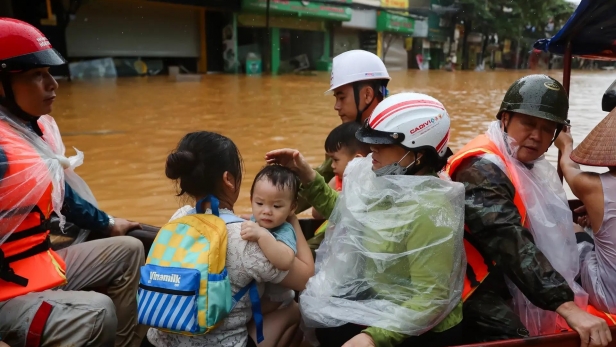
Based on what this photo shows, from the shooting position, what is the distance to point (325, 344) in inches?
80.8

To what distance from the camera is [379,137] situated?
2.00 metres

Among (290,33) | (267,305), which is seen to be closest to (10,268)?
(267,305)

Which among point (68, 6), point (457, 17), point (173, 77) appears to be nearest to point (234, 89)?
point (173, 77)

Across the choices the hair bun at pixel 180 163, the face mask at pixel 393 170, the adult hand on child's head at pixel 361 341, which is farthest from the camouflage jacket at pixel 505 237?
the hair bun at pixel 180 163

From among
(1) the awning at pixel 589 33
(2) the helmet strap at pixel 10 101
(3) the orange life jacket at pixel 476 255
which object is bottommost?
(3) the orange life jacket at pixel 476 255

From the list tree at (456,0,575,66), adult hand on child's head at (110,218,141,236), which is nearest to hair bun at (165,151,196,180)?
adult hand on child's head at (110,218,141,236)

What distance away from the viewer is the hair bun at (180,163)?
191cm

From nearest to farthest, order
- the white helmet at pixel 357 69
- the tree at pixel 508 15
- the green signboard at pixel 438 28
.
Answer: the white helmet at pixel 357 69 < the green signboard at pixel 438 28 < the tree at pixel 508 15

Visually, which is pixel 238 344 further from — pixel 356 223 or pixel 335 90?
pixel 335 90

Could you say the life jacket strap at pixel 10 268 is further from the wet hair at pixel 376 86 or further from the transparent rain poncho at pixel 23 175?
the wet hair at pixel 376 86

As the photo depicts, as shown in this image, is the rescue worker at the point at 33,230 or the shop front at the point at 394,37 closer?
the rescue worker at the point at 33,230

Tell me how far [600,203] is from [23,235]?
7.38 ft

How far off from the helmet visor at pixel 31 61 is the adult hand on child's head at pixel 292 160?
3.33ft

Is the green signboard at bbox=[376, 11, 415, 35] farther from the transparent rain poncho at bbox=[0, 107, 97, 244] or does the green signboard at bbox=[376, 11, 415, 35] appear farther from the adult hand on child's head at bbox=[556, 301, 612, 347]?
the adult hand on child's head at bbox=[556, 301, 612, 347]
